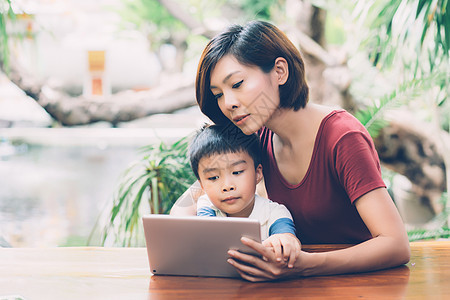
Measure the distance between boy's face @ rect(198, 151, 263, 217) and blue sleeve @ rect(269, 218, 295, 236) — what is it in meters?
0.09

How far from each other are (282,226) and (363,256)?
0.64 feet

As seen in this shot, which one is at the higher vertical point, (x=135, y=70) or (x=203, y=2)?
(x=203, y=2)

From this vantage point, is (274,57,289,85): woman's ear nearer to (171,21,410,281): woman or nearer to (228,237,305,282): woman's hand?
(171,21,410,281): woman

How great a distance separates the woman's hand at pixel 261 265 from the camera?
1.01 m

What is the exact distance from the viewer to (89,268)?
3.82ft

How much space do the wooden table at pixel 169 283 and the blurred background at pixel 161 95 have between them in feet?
2.85

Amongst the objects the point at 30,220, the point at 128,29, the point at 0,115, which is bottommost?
the point at 30,220

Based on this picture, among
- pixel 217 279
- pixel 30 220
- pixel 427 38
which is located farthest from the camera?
pixel 30 220

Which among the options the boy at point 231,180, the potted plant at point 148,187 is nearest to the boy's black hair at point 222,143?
the boy at point 231,180

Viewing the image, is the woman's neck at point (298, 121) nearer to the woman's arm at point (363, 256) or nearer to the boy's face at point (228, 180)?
the boy's face at point (228, 180)

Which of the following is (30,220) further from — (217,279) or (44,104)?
(217,279)

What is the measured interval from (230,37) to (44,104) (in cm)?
232

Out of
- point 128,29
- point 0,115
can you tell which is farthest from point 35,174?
point 128,29

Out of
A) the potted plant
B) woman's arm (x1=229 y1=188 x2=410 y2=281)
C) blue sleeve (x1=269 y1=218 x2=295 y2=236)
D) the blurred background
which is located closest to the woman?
woman's arm (x1=229 y1=188 x2=410 y2=281)
